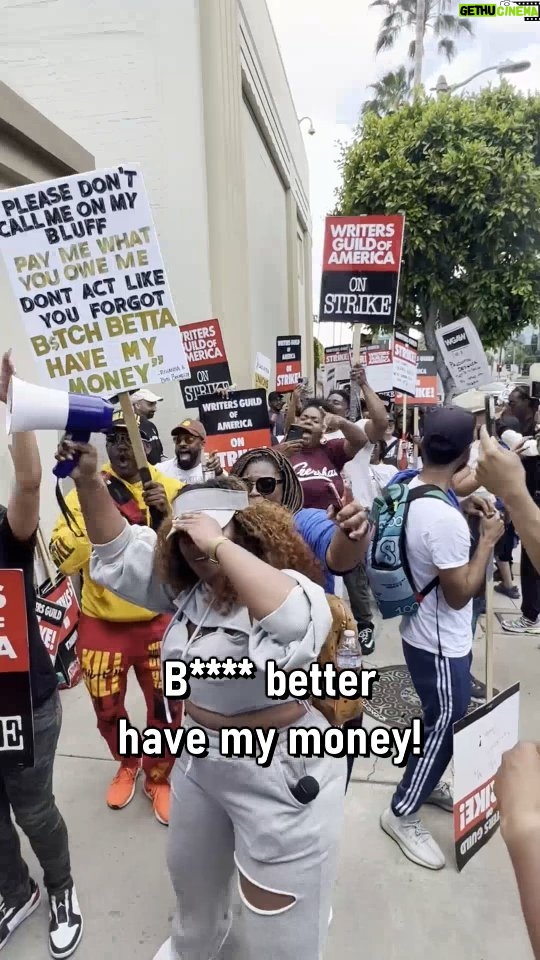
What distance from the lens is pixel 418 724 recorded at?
235cm

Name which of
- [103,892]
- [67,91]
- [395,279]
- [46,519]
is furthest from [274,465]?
[67,91]

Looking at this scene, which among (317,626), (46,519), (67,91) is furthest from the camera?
(67,91)

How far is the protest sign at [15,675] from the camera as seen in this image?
1902 mm

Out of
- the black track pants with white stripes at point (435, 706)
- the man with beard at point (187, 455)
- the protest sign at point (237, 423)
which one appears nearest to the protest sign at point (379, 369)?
the man with beard at point (187, 455)

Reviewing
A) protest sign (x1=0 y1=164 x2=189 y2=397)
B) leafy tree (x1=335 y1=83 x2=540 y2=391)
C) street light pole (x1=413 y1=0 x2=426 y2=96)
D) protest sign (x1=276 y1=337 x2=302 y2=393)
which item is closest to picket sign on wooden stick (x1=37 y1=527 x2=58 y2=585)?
protest sign (x1=0 y1=164 x2=189 y2=397)

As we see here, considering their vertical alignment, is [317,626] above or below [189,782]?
above

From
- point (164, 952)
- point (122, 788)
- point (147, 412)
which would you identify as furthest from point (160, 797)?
point (147, 412)

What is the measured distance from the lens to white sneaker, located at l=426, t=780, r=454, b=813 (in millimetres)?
2980

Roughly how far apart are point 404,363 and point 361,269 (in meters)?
1.78

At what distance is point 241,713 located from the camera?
164 cm

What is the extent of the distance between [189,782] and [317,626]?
→ 2.25 ft

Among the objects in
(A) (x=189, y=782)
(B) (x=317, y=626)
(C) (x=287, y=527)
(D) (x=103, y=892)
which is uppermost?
(C) (x=287, y=527)

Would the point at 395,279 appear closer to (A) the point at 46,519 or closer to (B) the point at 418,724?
(A) the point at 46,519

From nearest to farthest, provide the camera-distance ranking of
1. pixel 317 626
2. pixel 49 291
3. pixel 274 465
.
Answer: pixel 317 626 < pixel 49 291 < pixel 274 465
